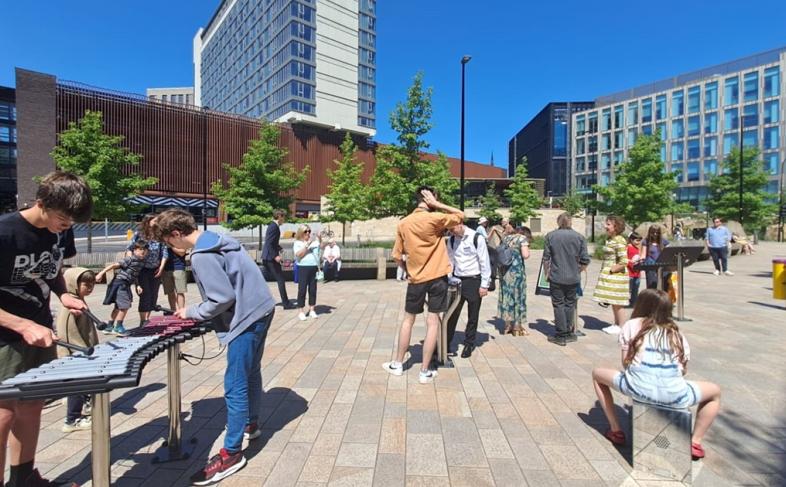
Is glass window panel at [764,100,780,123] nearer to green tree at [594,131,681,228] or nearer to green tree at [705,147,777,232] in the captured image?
green tree at [705,147,777,232]

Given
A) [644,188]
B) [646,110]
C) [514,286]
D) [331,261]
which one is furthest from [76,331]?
[646,110]

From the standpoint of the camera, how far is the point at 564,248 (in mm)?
6266

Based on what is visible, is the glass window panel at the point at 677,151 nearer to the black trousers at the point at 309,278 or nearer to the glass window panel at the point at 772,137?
the glass window panel at the point at 772,137

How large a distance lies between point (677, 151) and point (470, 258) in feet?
240

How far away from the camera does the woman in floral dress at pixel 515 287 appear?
6949mm

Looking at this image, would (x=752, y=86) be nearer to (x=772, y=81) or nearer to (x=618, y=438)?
(x=772, y=81)

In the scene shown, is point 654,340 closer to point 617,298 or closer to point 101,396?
point 101,396

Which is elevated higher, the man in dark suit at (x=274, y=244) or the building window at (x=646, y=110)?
the building window at (x=646, y=110)

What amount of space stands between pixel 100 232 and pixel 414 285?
41169 millimetres

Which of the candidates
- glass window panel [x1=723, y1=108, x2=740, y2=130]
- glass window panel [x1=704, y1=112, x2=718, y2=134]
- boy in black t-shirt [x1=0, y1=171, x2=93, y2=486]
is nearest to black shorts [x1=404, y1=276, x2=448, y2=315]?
boy in black t-shirt [x1=0, y1=171, x2=93, y2=486]

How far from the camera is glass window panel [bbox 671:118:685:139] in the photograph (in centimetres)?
6331

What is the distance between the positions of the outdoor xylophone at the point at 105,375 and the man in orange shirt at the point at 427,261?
7.30 ft

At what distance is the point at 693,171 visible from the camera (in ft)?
206

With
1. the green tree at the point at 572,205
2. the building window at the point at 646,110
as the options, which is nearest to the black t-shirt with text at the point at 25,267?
the green tree at the point at 572,205
